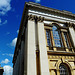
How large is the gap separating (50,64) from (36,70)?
2242 millimetres

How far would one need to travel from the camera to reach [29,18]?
41.5 feet

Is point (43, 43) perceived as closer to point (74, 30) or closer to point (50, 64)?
point (50, 64)

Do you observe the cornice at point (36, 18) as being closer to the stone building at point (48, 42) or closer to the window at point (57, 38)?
the stone building at point (48, 42)

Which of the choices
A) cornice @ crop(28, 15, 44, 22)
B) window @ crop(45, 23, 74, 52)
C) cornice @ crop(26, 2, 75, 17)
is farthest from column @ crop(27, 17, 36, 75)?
cornice @ crop(26, 2, 75, 17)

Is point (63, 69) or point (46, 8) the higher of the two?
point (46, 8)

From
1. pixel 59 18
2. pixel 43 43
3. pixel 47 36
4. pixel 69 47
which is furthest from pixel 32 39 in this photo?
pixel 59 18

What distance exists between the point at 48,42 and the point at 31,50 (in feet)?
12.0

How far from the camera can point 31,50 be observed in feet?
33.5

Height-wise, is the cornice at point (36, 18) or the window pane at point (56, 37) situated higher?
the cornice at point (36, 18)

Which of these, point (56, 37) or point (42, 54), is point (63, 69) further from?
point (56, 37)

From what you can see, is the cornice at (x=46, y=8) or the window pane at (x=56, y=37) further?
the cornice at (x=46, y=8)

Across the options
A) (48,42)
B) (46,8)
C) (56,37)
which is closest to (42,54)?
(48,42)

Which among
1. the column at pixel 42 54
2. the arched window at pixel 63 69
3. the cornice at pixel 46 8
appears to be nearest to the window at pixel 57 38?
the column at pixel 42 54

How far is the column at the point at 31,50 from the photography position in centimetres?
899
